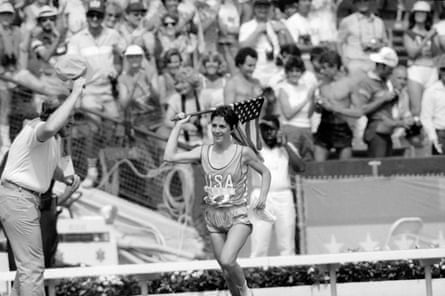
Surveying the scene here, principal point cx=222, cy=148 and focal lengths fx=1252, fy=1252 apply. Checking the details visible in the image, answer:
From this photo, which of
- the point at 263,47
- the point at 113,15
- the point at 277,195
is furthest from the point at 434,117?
the point at 113,15

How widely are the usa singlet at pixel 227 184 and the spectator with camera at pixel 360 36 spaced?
193 inches

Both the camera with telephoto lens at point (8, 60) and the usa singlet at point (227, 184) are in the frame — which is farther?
the camera with telephoto lens at point (8, 60)

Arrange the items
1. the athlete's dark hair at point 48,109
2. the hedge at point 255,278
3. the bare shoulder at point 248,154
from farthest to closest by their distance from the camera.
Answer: the hedge at point 255,278 → the bare shoulder at point 248,154 → the athlete's dark hair at point 48,109

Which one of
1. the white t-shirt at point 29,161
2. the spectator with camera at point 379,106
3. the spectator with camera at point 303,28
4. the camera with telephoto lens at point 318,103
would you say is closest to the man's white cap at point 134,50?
the camera with telephoto lens at point 318,103

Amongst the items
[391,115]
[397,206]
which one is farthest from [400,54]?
[397,206]

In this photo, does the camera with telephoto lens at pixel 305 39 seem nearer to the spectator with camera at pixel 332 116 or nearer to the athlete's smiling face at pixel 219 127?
the spectator with camera at pixel 332 116

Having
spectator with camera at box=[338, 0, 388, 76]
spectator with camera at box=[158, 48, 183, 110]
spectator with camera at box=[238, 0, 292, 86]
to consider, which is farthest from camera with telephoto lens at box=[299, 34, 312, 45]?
spectator with camera at box=[158, 48, 183, 110]

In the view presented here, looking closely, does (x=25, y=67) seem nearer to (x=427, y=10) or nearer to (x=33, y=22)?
(x=33, y=22)

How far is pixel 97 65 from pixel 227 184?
441 centimetres

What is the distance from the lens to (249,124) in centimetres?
1209

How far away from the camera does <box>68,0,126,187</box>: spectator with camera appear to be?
14.2 meters

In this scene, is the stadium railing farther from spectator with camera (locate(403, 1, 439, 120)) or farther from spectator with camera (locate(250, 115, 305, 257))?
spectator with camera (locate(403, 1, 439, 120))

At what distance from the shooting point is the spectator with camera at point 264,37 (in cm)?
1558

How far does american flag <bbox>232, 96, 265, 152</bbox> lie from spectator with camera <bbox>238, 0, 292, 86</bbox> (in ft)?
10.9
